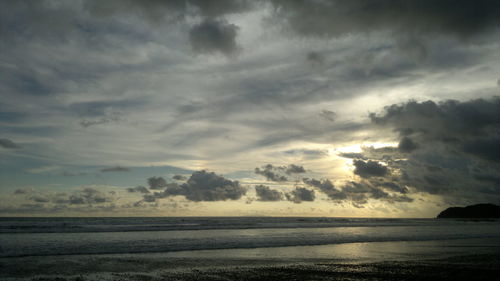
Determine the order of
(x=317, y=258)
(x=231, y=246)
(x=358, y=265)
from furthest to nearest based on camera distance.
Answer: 1. (x=231, y=246)
2. (x=317, y=258)
3. (x=358, y=265)

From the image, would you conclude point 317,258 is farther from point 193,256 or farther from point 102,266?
point 102,266

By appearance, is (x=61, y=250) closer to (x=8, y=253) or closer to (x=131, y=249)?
(x=8, y=253)

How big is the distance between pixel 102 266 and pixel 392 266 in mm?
20884

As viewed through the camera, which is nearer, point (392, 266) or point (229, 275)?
point (229, 275)

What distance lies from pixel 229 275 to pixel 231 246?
58.8 feet

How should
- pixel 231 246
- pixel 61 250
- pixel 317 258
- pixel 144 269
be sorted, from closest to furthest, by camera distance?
pixel 144 269, pixel 317 258, pixel 61 250, pixel 231 246

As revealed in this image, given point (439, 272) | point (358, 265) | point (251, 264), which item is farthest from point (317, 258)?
point (439, 272)

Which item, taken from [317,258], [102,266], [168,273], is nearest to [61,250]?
[102,266]

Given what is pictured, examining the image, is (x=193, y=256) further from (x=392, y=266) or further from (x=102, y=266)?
(x=392, y=266)

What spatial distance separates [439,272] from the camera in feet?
69.8

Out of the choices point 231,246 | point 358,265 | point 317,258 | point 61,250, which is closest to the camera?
point 358,265

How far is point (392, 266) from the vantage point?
77.5 ft

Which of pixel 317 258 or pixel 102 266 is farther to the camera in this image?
pixel 317 258

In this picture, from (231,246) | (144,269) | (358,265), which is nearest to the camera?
(144,269)
